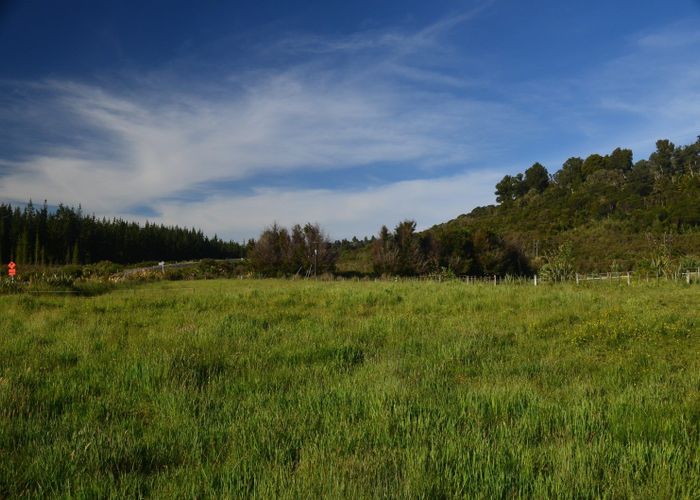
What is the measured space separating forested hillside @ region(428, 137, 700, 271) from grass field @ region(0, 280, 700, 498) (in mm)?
28019

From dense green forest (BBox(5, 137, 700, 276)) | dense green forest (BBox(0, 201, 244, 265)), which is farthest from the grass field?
dense green forest (BBox(0, 201, 244, 265))

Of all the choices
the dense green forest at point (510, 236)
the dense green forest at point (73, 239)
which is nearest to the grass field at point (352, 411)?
the dense green forest at point (510, 236)

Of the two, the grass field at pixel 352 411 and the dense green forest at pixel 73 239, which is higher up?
the dense green forest at pixel 73 239

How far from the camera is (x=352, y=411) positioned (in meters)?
3.86

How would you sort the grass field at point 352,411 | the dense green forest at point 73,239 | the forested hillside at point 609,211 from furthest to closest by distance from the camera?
the dense green forest at point 73,239
the forested hillside at point 609,211
the grass field at point 352,411

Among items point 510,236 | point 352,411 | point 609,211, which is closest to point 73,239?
point 510,236

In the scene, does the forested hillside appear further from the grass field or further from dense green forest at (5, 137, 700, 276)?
the grass field

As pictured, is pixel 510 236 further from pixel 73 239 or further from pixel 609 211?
pixel 73 239

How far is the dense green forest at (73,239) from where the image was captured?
201ft

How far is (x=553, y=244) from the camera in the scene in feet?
190

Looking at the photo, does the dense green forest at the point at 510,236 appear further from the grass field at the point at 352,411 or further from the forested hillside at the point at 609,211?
the grass field at the point at 352,411

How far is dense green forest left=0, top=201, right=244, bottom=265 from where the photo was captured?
6131 cm

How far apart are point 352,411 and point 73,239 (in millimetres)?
76179

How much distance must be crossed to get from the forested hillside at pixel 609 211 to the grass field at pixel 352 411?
91.9ft
